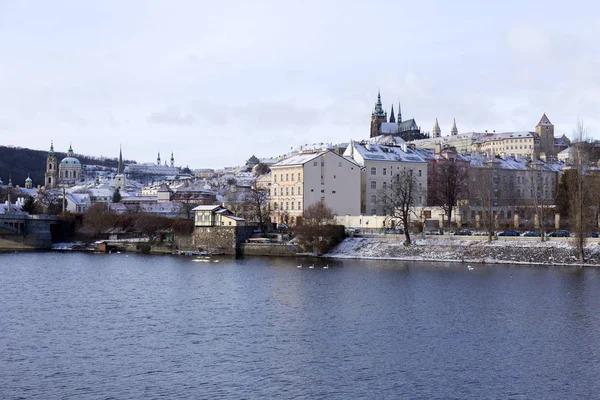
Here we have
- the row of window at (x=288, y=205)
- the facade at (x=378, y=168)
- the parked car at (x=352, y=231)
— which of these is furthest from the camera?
the facade at (x=378, y=168)

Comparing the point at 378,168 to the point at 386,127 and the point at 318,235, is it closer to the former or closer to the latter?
the point at 318,235

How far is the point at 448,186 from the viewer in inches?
3137

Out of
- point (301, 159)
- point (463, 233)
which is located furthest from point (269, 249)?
point (301, 159)

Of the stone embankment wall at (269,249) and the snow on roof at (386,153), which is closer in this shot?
the stone embankment wall at (269,249)

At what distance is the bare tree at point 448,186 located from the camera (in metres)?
76.6

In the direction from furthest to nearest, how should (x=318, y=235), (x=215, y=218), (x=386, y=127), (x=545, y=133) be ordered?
(x=386, y=127) < (x=545, y=133) < (x=215, y=218) < (x=318, y=235)

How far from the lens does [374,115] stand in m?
196

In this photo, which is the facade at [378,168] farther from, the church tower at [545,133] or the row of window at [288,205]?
the church tower at [545,133]

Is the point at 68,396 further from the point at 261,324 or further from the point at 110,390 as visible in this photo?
the point at 261,324

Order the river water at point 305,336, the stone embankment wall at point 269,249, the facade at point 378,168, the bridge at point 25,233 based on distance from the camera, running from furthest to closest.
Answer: the facade at point 378,168 → the bridge at point 25,233 → the stone embankment wall at point 269,249 → the river water at point 305,336

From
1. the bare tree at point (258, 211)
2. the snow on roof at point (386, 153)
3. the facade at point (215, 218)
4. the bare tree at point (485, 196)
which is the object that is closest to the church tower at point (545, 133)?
the bare tree at point (485, 196)

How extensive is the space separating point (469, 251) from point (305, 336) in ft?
102

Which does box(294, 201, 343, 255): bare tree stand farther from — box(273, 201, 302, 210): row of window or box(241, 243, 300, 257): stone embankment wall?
box(273, 201, 302, 210): row of window

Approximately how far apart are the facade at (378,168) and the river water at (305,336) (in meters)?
37.3
